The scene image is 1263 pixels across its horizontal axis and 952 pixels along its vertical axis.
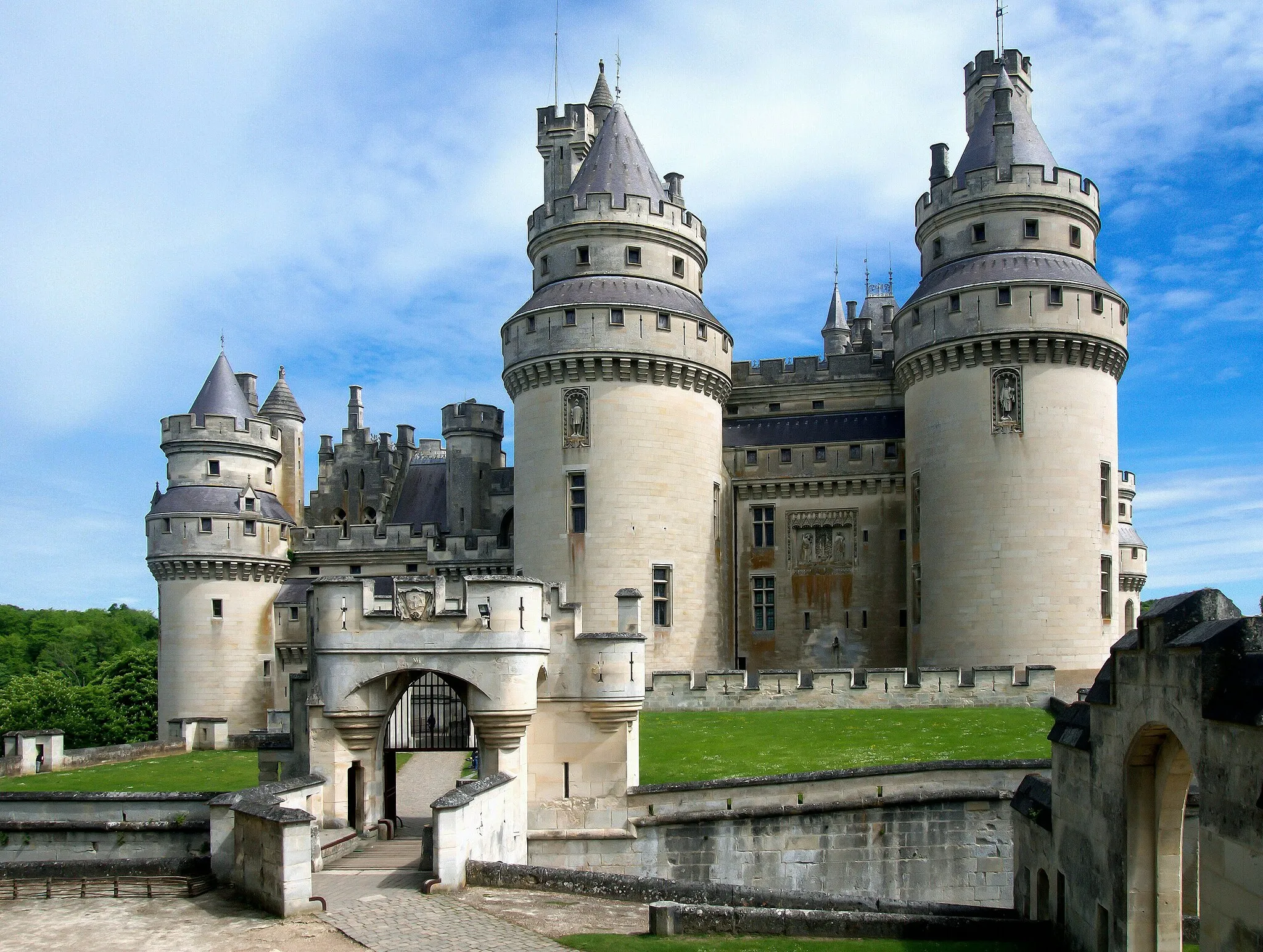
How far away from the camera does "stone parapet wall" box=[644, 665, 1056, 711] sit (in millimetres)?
32156

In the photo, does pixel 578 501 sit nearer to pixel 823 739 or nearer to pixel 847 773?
pixel 823 739

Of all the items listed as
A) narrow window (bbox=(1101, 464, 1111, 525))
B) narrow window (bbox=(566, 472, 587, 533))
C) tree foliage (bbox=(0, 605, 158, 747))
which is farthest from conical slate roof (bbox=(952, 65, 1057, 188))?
tree foliage (bbox=(0, 605, 158, 747))

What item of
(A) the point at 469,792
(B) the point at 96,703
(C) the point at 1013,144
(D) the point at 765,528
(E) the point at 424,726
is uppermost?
(C) the point at 1013,144

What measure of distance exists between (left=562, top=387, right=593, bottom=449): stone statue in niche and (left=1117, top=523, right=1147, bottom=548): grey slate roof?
979 inches

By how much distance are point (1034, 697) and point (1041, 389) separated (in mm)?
9569

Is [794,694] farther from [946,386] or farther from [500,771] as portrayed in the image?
[500,771]

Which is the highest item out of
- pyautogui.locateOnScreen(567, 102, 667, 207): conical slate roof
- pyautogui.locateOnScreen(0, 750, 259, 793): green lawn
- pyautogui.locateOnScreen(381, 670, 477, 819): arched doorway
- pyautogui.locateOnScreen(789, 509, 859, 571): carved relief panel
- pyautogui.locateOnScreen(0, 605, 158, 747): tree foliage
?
pyautogui.locateOnScreen(567, 102, 667, 207): conical slate roof

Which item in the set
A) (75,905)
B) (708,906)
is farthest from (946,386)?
(75,905)

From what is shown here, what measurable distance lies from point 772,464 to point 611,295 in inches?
344

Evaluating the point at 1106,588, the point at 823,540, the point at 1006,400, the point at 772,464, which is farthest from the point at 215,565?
the point at 1106,588

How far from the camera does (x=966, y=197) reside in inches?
1480

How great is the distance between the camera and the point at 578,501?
37344 mm

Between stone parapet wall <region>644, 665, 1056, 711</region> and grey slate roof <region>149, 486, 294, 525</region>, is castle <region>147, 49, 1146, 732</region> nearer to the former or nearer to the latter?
grey slate roof <region>149, 486, 294, 525</region>

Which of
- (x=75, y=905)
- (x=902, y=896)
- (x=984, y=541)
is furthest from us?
(x=984, y=541)
